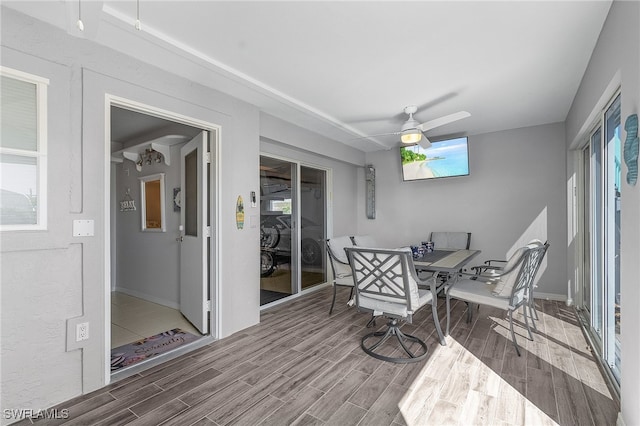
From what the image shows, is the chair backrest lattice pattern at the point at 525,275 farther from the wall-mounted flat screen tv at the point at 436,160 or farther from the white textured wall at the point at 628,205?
the wall-mounted flat screen tv at the point at 436,160

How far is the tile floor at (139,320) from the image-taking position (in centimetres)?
321

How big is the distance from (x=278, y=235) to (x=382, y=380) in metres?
2.68

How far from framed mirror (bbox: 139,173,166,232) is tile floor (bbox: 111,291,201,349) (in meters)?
1.10

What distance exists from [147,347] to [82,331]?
92 centimetres

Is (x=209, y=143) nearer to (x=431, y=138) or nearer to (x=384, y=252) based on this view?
(x=384, y=252)

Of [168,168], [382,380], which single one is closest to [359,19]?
[382,380]

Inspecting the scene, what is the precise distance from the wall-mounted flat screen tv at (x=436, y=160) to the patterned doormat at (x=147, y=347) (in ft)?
13.4

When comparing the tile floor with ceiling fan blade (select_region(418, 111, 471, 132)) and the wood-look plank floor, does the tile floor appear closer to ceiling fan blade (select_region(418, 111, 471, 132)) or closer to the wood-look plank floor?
the wood-look plank floor

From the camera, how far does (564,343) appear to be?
9.45ft

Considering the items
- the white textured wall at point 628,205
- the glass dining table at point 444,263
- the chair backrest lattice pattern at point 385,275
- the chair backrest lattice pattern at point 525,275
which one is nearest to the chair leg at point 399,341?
the chair backrest lattice pattern at point 385,275


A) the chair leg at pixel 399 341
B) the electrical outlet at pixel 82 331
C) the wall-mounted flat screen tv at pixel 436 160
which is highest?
the wall-mounted flat screen tv at pixel 436 160

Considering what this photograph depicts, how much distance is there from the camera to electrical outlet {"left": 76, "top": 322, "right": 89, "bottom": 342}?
6.88 feet

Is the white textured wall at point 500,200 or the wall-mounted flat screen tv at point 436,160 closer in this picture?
the white textured wall at point 500,200

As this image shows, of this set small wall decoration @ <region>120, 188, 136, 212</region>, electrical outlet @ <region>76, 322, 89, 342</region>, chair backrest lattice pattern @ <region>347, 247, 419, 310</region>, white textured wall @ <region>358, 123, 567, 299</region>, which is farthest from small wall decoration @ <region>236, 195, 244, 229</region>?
white textured wall @ <region>358, 123, 567, 299</region>
